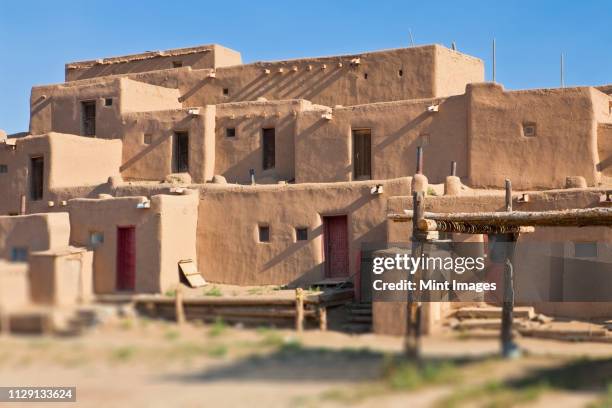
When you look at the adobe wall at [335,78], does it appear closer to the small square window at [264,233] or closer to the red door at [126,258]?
the small square window at [264,233]

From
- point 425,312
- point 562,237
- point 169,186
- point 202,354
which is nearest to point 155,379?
point 202,354

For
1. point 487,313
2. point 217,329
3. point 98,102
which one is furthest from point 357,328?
point 98,102

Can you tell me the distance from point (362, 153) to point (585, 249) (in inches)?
287

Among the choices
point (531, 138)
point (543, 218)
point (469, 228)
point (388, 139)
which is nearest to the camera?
point (543, 218)

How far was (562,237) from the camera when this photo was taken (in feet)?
57.3

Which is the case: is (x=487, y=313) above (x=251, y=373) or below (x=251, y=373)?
below

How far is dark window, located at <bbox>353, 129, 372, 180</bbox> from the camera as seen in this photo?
75.9 feet

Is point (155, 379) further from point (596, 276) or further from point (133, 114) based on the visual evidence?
point (133, 114)

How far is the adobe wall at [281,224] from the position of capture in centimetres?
1942

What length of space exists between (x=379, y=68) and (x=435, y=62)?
5.29ft

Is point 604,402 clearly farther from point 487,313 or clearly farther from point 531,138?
point 531,138

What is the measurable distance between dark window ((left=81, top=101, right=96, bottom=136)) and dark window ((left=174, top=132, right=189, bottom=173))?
3.04m

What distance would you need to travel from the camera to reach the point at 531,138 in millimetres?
21141

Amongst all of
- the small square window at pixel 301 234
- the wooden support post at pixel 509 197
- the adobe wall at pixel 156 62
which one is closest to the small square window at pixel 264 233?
the small square window at pixel 301 234
